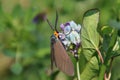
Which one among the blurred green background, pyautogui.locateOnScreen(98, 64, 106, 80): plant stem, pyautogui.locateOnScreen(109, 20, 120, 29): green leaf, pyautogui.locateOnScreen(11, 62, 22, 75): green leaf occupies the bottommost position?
pyautogui.locateOnScreen(98, 64, 106, 80): plant stem

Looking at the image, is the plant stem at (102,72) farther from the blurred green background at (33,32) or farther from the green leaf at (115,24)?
the blurred green background at (33,32)

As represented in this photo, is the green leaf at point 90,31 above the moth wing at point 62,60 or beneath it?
above

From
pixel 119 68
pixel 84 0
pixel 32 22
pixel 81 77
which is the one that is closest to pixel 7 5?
pixel 84 0

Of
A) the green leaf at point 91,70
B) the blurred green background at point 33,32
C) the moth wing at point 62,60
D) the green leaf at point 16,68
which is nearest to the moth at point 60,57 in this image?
the moth wing at point 62,60

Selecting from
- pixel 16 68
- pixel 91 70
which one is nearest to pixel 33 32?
pixel 16 68

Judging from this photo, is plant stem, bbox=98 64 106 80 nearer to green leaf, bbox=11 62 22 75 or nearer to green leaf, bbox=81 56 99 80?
green leaf, bbox=81 56 99 80

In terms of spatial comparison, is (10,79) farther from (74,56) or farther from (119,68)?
(74,56)

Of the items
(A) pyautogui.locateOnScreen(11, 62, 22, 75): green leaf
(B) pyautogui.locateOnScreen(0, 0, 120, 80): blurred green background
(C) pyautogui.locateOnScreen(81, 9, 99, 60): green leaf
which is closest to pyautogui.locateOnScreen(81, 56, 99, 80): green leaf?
(C) pyautogui.locateOnScreen(81, 9, 99, 60): green leaf
